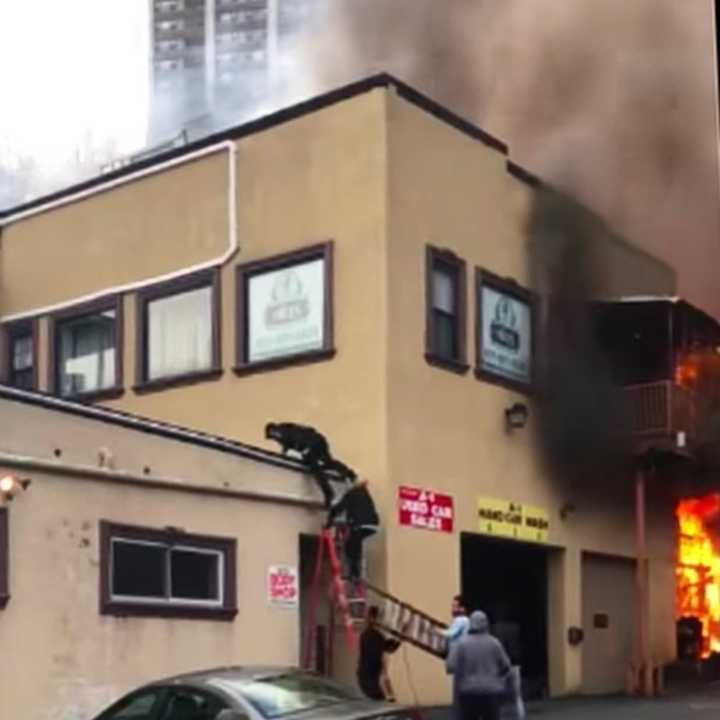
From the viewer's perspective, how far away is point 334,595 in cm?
1675

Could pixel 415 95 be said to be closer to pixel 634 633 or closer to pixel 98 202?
pixel 98 202

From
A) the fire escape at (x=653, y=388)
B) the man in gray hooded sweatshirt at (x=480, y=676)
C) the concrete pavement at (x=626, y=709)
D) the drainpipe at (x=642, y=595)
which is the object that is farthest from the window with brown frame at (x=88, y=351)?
the man in gray hooded sweatshirt at (x=480, y=676)

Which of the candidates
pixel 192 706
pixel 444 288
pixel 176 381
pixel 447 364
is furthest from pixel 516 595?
pixel 192 706

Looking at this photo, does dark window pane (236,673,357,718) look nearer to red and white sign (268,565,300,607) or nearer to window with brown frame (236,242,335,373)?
red and white sign (268,565,300,607)

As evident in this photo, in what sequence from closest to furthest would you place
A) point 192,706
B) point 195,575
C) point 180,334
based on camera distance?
point 192,706 < point 195,575 < point 180,334

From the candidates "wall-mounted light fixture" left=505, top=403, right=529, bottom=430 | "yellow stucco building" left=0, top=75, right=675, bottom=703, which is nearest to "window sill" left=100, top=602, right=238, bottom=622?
"yellow stucco building" left=0, top=75, right=675, bottom=703

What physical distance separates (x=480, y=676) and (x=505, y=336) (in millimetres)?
8099

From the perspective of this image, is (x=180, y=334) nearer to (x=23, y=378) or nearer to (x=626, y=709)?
(x=23, y=378)

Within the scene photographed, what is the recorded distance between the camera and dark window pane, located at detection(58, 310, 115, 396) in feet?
70.2

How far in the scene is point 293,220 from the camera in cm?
1911

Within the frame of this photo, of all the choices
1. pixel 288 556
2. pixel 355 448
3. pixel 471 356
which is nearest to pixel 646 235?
pixel 471 356

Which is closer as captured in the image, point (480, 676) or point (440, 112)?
point (480, 676)

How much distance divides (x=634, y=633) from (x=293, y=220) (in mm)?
8164

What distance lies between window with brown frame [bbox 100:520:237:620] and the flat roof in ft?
3.08
